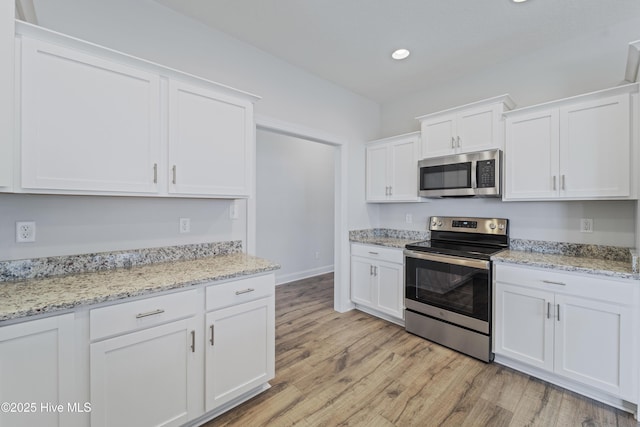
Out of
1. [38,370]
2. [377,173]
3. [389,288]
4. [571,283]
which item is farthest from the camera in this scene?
[377,173]

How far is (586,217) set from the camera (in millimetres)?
2342

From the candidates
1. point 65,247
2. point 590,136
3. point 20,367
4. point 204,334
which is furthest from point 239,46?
point 590,136

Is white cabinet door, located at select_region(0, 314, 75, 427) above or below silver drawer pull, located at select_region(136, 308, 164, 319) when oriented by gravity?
below

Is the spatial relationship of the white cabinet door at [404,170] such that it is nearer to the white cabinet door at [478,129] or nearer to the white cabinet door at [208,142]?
the white cabinet door at [478,129]

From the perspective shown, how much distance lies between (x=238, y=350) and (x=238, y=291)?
38 cm

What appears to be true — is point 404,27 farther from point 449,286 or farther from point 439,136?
point 449,286

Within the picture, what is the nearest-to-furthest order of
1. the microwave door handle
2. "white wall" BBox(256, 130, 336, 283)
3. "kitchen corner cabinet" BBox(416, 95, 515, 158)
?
"kitchen corner cabinet" BBox(416, 95, 515, 158) → the microwave door handle → "white wall" BBox(256, 130, 336, 283)

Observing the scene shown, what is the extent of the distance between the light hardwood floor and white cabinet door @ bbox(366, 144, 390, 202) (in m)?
1.66

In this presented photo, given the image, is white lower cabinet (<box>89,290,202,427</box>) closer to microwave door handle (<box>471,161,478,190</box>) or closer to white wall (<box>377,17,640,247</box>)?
microwave door handle (<box>471,161,478,190</box>)

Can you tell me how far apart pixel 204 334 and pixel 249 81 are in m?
2.17

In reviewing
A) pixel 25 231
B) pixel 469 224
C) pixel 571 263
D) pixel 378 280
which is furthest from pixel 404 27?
pixel 25 231

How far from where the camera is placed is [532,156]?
2.37 m

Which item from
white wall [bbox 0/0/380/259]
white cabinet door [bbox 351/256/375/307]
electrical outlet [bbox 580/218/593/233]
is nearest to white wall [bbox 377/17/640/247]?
electrical outlet [bbox 580/218/593/233]

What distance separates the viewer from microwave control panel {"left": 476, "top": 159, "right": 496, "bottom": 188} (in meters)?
2.56
